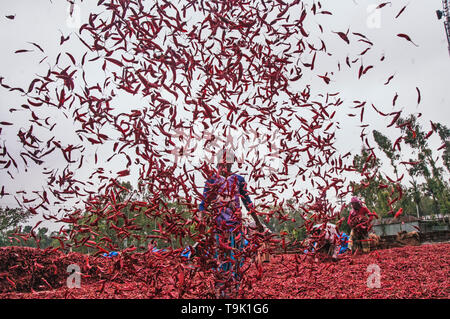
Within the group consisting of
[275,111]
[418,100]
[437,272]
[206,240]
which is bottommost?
[437,272]

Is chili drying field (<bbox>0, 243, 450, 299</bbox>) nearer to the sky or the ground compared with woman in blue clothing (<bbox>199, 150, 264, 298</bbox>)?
nearer to the ground

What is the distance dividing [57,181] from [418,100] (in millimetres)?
3649

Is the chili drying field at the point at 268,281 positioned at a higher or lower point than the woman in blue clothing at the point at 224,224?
lower

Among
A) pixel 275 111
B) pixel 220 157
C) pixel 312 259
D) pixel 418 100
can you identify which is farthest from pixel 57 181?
pixel 418 100

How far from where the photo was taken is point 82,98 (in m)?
2.84

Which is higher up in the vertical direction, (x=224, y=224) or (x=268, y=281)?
(x=224, y=224)

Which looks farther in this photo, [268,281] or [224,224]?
[268,281]
